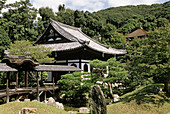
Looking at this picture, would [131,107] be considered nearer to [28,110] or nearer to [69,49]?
[28,110]

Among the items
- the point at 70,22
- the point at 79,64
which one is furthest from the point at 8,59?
the point at 70,22

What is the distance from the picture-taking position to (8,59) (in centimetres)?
1162

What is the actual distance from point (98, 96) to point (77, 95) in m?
7.37

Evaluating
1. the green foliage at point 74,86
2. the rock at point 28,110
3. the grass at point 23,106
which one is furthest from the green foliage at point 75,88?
the rock at point 28,110

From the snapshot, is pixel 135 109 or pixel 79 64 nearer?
pixel 135 109

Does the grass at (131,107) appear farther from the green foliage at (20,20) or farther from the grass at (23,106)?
the green foliage at (20,20)

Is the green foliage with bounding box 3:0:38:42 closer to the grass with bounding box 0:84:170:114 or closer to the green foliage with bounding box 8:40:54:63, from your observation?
the green foliage with bounding box 8:40:54:63

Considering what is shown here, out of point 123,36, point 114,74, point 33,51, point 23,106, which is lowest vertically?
point 23,106

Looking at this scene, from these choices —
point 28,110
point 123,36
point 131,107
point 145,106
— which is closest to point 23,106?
point 28,110

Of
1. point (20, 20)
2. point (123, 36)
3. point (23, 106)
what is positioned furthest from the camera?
point (123, 36)

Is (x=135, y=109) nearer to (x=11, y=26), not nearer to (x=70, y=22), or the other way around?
(x=11, y=26)

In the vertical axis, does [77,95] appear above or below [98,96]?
below

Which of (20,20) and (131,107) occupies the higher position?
(20,20)

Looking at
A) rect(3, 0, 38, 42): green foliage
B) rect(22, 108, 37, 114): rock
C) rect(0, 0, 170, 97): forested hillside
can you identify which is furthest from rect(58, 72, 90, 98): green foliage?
rect(3, 0, 38, 42): green foliage
